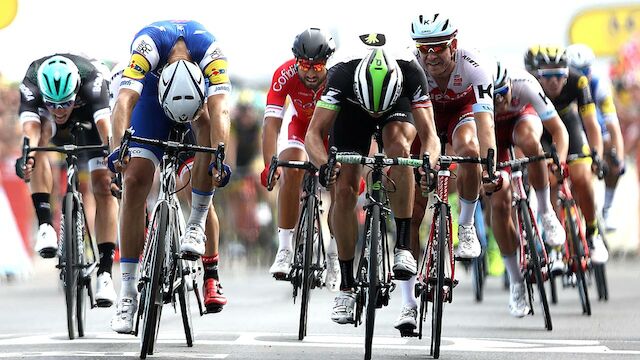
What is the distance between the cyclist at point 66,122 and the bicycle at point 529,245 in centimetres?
308

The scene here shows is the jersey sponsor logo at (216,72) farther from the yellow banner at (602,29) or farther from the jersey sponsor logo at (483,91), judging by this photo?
the yellow banner at (602,29)

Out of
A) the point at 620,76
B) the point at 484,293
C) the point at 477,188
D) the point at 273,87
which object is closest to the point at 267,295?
the point at 484,293

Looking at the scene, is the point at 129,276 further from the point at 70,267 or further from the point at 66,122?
the point at 66,122

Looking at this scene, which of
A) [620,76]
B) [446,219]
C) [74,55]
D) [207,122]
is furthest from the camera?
[620,76]

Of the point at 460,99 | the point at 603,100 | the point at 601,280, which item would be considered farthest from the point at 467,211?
the point at 603,100

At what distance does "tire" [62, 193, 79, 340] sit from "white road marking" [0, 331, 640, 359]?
0.18m

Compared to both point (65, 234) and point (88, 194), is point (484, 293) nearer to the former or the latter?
point (88, 194)

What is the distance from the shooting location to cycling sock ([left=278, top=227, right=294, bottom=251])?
1236cm

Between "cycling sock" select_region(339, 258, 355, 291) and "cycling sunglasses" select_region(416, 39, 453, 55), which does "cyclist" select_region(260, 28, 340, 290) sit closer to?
"cycling sunglasses" select_region(416, 39, 453, 55)

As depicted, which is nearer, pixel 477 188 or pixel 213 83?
pixel 213 83

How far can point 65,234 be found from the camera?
11.4 m

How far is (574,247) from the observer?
45.8ft

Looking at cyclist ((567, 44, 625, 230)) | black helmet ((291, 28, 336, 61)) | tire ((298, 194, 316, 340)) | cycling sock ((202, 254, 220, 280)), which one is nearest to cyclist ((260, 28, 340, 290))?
black helmet ((291, 28, 336, 61))

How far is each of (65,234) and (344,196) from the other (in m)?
2.23
